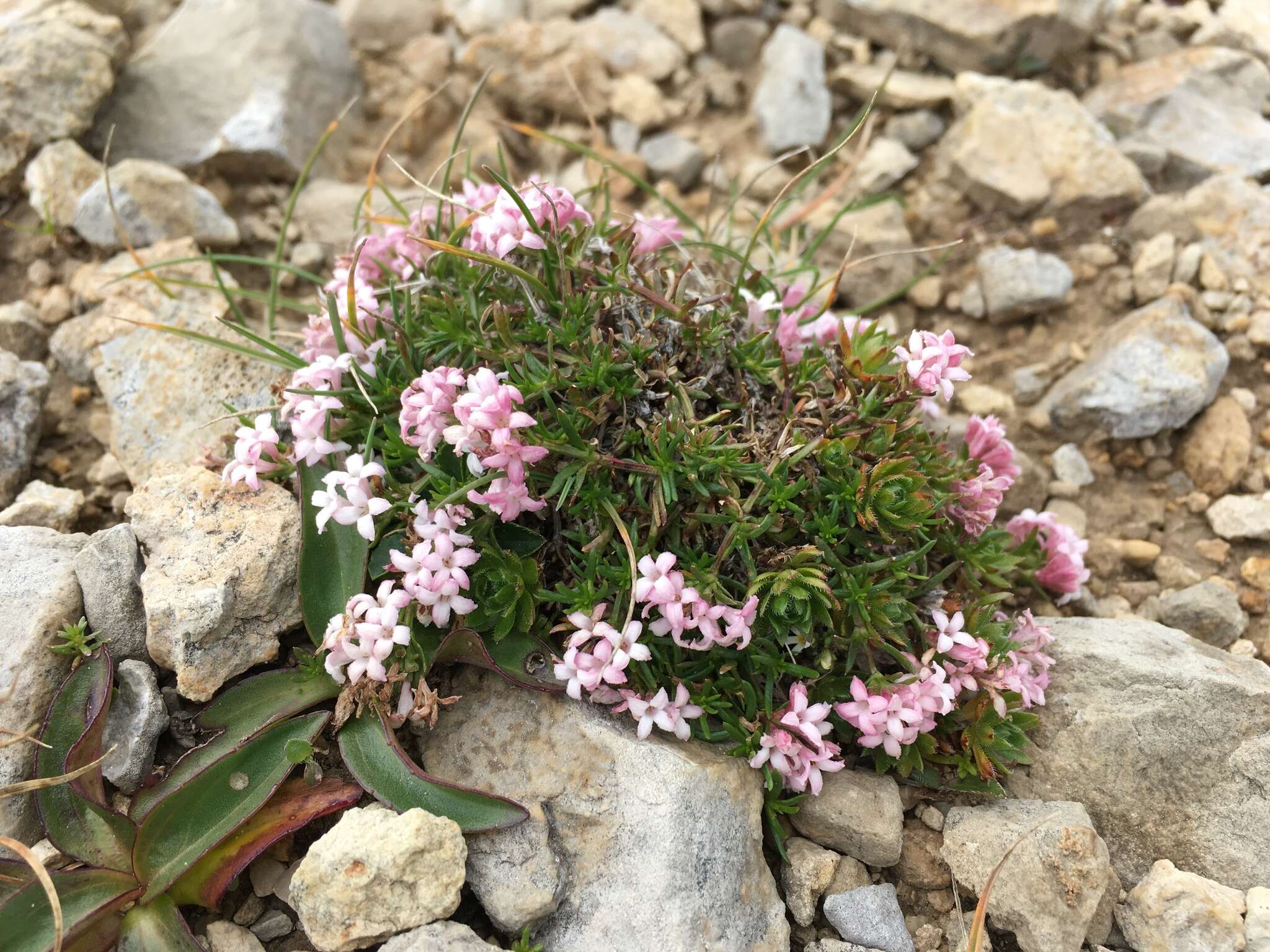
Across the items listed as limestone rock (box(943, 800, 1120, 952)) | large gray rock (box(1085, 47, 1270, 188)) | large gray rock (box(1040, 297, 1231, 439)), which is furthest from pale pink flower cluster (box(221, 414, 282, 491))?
large gray rock (box(1085, 47, 1270, 188))

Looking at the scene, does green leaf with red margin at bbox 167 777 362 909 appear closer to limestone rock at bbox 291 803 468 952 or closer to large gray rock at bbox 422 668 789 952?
limestone rock at bbox 291 803 468 952

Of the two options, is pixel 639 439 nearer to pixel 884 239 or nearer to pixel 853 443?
pixel 853 443

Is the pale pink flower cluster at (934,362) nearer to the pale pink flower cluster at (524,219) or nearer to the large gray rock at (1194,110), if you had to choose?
the pale pink flower cluster at (524,219)

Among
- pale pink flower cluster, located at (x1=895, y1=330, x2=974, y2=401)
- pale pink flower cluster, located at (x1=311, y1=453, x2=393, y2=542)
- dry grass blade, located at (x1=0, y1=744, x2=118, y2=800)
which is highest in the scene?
pale pink flower cluster, located at (x1=895, y1=330, x2=974, y2=401)

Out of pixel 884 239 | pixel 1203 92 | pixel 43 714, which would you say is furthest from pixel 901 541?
pixel 1203 92

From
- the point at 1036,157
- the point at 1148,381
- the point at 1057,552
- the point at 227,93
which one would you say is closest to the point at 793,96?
the point at 1036,157

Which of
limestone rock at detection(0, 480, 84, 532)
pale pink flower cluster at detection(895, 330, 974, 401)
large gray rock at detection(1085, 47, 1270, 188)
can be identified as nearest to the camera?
pale pink flower cluster at detection(895, 330, 974, 401)

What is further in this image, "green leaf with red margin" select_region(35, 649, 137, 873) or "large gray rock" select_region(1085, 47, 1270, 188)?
"large gray rock" select_region(1085, 47, 1270, 188)
